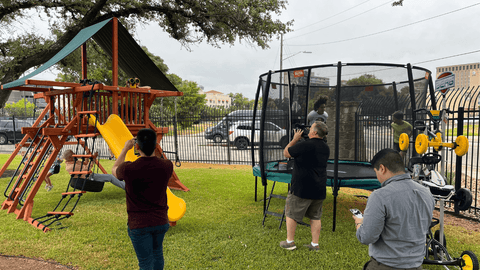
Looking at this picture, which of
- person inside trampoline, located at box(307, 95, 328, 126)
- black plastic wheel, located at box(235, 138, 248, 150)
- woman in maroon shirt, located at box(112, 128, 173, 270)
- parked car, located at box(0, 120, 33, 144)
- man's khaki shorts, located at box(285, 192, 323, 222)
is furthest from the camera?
parked car, located at box(0, 120, 33, 144)

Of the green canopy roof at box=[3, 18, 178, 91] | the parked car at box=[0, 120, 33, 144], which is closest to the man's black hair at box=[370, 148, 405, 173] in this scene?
the green canopy roof at box=[3, 18, 178, 91]

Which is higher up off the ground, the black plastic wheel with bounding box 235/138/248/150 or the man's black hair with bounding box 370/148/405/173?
the man's black hair with bounding box 370/148/405/173

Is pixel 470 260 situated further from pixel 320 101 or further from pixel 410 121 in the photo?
pixel 320 101

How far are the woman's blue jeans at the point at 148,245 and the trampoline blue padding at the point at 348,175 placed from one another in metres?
2.91

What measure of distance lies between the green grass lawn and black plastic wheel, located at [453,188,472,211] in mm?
881

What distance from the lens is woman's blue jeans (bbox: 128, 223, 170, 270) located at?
260cm

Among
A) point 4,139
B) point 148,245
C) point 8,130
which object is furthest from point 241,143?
point 4,139

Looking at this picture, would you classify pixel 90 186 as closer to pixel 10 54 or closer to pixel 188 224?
pixel 188 224

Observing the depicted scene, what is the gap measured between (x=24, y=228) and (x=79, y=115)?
2122mm

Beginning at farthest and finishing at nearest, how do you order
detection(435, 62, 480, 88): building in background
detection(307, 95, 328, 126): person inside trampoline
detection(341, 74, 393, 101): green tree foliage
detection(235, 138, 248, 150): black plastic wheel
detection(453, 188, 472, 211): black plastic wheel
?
1. detection(435, 62, 480, 88): building in background
2. detection(235, 138, 248, 150): black plastic wheel
3. detection(307, 95, 328, 126): person inside trampoline
4. detection(341, 74, 393, 101): green tree foliage
5. detection(453, 188, 472, 211): black plastic wheel

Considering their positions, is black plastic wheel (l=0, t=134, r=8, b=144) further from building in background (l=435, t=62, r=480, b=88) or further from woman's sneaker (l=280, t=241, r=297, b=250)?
building in background (l=435, t=62, r=480, b=88)

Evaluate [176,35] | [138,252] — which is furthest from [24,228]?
[176,35]

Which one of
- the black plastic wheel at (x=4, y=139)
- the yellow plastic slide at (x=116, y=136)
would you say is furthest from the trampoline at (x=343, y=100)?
the black plastic wheel at (x=4, y=139)

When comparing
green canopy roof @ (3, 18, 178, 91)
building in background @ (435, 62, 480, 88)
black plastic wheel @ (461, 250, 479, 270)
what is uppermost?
building in background @ (435, 62, 480, 88)
